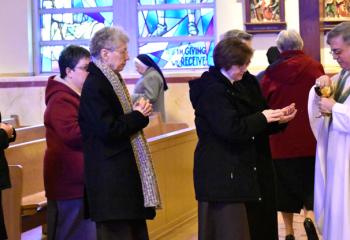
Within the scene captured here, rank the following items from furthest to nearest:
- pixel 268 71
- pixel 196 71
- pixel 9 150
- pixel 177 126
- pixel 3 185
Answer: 1. pixel 196 71
2. pixel 177 126
3. pixel 268 71
4. pixel 9 150
5. pixel 3 185

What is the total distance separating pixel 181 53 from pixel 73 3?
188 centimetres

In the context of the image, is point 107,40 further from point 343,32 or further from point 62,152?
point 343,32

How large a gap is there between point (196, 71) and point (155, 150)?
4387mm

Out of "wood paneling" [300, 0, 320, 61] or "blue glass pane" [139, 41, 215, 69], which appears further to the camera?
"blue glass pane" [139, 41, 215, 69]

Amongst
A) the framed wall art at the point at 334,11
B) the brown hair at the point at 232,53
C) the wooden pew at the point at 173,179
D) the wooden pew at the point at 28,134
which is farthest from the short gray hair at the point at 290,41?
the framed wall art at the point at 334,11

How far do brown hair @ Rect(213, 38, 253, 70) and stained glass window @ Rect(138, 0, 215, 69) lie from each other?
21.3 ft

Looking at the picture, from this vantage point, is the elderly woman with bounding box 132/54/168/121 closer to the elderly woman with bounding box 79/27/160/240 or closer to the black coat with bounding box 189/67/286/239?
the black coat with bounding box 189/67/286/239

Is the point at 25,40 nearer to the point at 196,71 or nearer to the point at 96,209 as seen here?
the point at 196,71

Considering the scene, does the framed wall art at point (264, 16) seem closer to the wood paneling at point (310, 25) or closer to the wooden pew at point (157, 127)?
the wood paneling at point (310, 25)

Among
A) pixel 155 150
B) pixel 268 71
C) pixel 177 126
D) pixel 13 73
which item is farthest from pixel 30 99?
pixel 268 71

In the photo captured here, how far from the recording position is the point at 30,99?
10.4m

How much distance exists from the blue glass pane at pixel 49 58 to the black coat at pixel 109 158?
7.20 m

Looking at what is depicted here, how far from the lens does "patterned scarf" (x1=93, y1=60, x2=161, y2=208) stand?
3.88m

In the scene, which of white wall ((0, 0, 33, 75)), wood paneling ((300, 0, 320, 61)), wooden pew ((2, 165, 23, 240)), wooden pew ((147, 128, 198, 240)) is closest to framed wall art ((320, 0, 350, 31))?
wood paneling ((300, 0, 320, 61))
